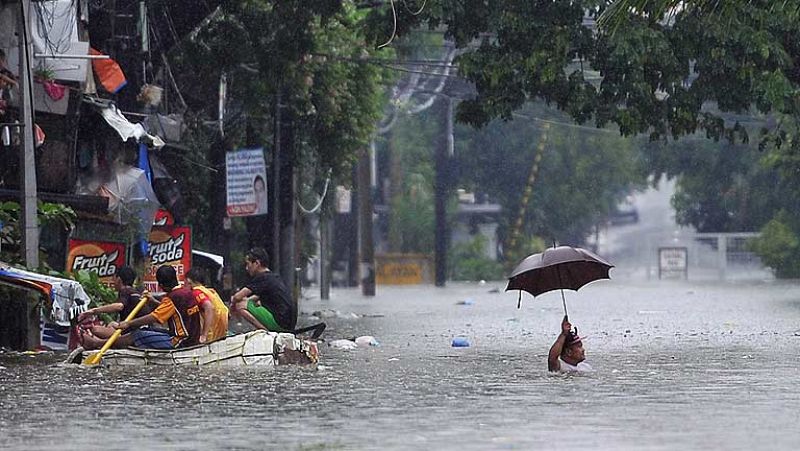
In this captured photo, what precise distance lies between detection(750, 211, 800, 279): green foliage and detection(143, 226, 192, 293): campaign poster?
4098 centimetres

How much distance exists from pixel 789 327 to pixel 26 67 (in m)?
13.4

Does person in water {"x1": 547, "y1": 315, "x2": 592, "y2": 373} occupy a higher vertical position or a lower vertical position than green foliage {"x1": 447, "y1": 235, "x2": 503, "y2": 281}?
lower

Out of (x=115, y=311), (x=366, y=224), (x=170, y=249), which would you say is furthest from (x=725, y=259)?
(x=115, y=311)

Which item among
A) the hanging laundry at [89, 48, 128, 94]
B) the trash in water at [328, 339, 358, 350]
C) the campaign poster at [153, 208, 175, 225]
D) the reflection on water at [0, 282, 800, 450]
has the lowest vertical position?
the reflection on water at [0, 282, 800, 450]

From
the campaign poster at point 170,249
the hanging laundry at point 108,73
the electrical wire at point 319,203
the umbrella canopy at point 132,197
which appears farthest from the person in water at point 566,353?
the electrical wire at point 319,203

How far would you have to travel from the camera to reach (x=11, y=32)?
21969mm

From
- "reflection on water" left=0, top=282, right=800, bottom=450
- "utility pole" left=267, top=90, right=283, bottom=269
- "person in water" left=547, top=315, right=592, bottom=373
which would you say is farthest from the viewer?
"utility pole" left=267, top=90, right=283, bottom=269

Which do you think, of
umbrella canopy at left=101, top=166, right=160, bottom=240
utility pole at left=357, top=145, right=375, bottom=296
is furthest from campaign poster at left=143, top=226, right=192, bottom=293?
utility pole at left=357, top=145, right=375, bottom=296

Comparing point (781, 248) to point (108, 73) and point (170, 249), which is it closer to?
point (170, 249)

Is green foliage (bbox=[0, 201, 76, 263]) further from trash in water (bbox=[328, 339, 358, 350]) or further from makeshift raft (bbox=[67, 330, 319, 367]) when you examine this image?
trash in water (bbox=[328, 339, 358, 350])

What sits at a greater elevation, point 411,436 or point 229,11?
point 229,11

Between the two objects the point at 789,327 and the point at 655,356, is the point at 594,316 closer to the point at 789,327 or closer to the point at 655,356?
the point at 789,327

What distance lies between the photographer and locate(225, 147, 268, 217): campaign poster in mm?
31266

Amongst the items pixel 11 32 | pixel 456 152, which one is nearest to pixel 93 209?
pixel 11 32
